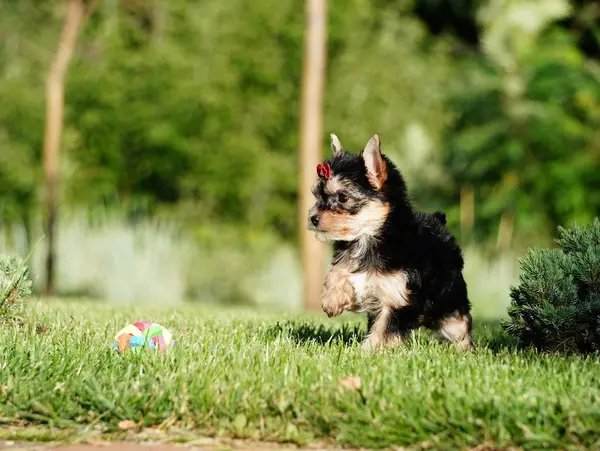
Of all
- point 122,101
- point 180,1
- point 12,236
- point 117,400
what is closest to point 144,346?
point 117,400

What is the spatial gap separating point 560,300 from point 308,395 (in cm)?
234

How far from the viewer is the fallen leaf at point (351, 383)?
4.89 m

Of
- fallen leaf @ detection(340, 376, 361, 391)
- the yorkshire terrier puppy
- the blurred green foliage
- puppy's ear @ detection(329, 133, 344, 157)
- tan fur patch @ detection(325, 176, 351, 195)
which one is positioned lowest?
fallen leaf @ detection(340, 376, 361, 391)

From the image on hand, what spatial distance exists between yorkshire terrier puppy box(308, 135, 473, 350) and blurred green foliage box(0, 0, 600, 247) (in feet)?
43.8

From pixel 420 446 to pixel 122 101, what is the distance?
1894 cm

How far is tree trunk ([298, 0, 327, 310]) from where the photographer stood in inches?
578

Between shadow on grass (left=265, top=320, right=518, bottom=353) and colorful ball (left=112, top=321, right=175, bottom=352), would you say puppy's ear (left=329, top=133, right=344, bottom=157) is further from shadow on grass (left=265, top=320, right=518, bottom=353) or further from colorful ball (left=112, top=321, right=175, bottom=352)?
colorful ball (left=112, top=321, right=175, bottom=352)

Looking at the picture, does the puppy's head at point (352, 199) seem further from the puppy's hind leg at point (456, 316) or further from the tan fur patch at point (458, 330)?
the tan fur patch at point (458, 330)

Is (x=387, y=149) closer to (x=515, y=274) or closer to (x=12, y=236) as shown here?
(x=515, y=274)

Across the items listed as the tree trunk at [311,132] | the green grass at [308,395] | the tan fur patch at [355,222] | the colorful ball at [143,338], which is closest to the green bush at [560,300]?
the green grass at [308,395]

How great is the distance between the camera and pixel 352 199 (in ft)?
20.1

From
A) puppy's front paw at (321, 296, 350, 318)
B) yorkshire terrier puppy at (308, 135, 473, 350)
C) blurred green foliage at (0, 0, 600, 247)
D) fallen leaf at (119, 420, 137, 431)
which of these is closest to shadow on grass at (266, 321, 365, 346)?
puppy's front paw at (321, 296, 350, 318)

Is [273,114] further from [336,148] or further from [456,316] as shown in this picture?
[456,316]

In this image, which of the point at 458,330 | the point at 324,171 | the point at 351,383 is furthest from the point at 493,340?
the point at 351,383
